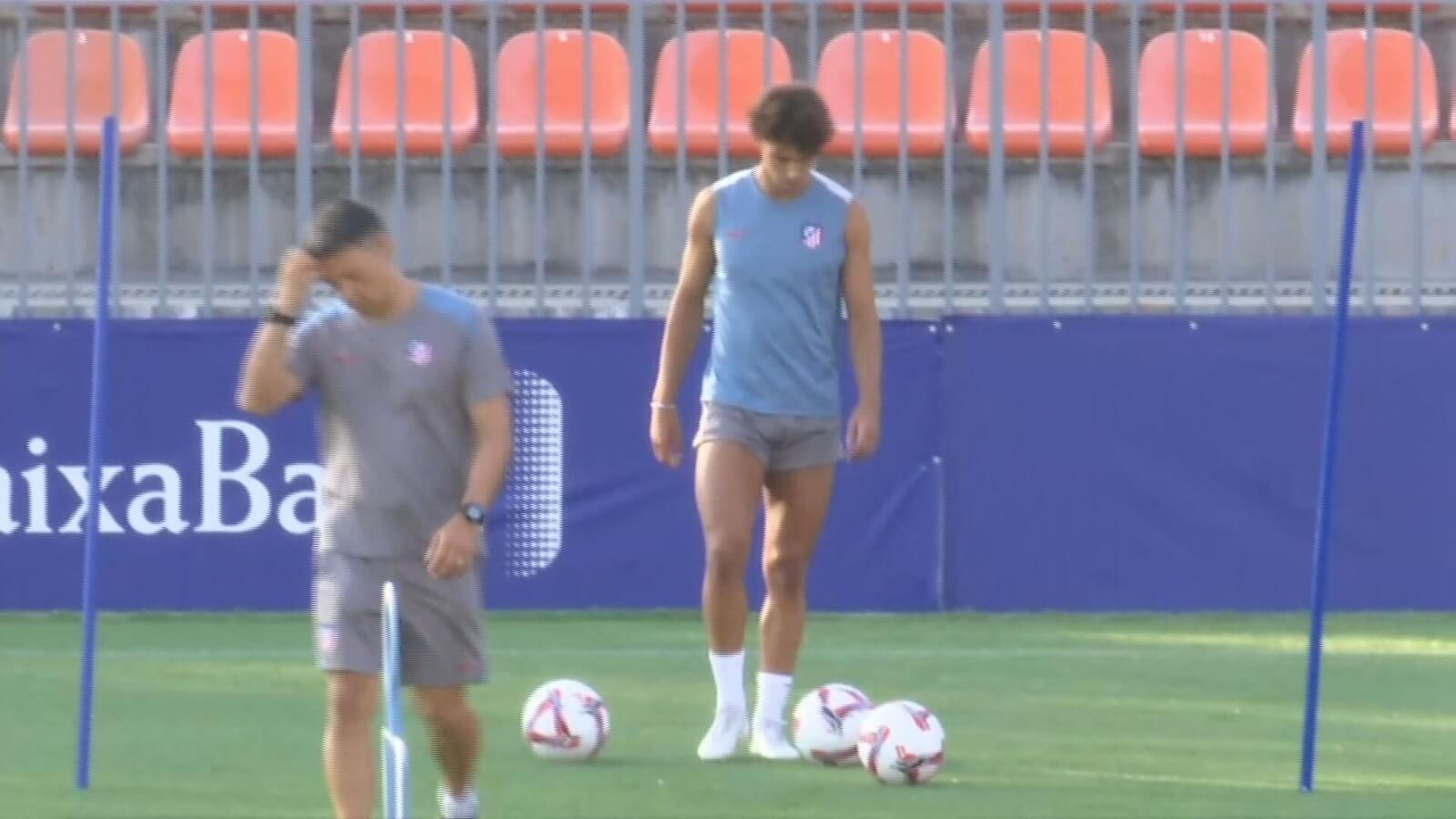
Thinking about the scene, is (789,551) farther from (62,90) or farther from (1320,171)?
(62,90)

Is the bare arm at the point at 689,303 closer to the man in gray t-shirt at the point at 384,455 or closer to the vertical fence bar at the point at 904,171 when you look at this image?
the man in gray t-shirt at the point at 384,455

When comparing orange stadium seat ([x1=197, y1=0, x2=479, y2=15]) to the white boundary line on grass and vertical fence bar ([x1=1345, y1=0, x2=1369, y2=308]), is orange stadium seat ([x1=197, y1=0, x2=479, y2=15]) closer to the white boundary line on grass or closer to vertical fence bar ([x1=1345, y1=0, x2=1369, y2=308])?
the white boundary line on grass

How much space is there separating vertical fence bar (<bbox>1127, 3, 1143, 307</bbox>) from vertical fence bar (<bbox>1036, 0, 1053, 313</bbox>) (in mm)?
349

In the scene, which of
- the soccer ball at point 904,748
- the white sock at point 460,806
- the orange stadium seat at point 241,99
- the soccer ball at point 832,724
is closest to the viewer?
the white sock at point 460,806

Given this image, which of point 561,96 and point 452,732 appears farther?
point 561,96

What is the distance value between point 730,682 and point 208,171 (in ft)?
16.8

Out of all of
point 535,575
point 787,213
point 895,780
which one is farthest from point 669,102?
point 895,780

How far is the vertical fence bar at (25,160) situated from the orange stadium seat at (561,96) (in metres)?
2.00

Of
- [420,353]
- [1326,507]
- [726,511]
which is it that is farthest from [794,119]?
[420,353]

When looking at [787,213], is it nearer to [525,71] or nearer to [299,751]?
[299,751]

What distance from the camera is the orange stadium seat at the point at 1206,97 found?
41.4ft

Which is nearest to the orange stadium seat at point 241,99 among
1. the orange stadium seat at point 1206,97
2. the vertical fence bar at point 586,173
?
the vertical fence bar at point 586,173

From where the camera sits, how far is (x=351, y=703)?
6301 mm

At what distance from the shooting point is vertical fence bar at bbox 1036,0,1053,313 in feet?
40.4
